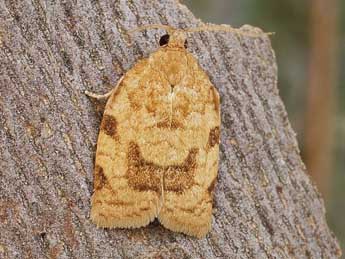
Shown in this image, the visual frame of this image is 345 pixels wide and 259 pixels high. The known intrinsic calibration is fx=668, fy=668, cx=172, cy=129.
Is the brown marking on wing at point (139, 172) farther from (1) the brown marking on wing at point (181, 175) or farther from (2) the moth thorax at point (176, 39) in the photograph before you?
(2) the moth thorax at point (176, 39)

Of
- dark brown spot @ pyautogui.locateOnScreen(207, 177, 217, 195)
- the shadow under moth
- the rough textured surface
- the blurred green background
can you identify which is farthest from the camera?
the blurred green background

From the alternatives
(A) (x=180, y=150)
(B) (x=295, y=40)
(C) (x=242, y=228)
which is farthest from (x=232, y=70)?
(B) (x=295, y=40)

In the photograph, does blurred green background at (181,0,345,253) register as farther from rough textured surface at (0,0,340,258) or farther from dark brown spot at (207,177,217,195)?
dark brown spot at (207,177,217,195)

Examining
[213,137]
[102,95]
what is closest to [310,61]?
[213,137]

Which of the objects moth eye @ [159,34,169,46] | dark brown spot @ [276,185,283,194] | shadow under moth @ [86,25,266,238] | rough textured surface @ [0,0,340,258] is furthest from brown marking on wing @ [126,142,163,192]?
dark brown spot @ [276,185,283,194]

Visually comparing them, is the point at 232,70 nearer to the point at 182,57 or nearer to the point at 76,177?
the point at 182,57
